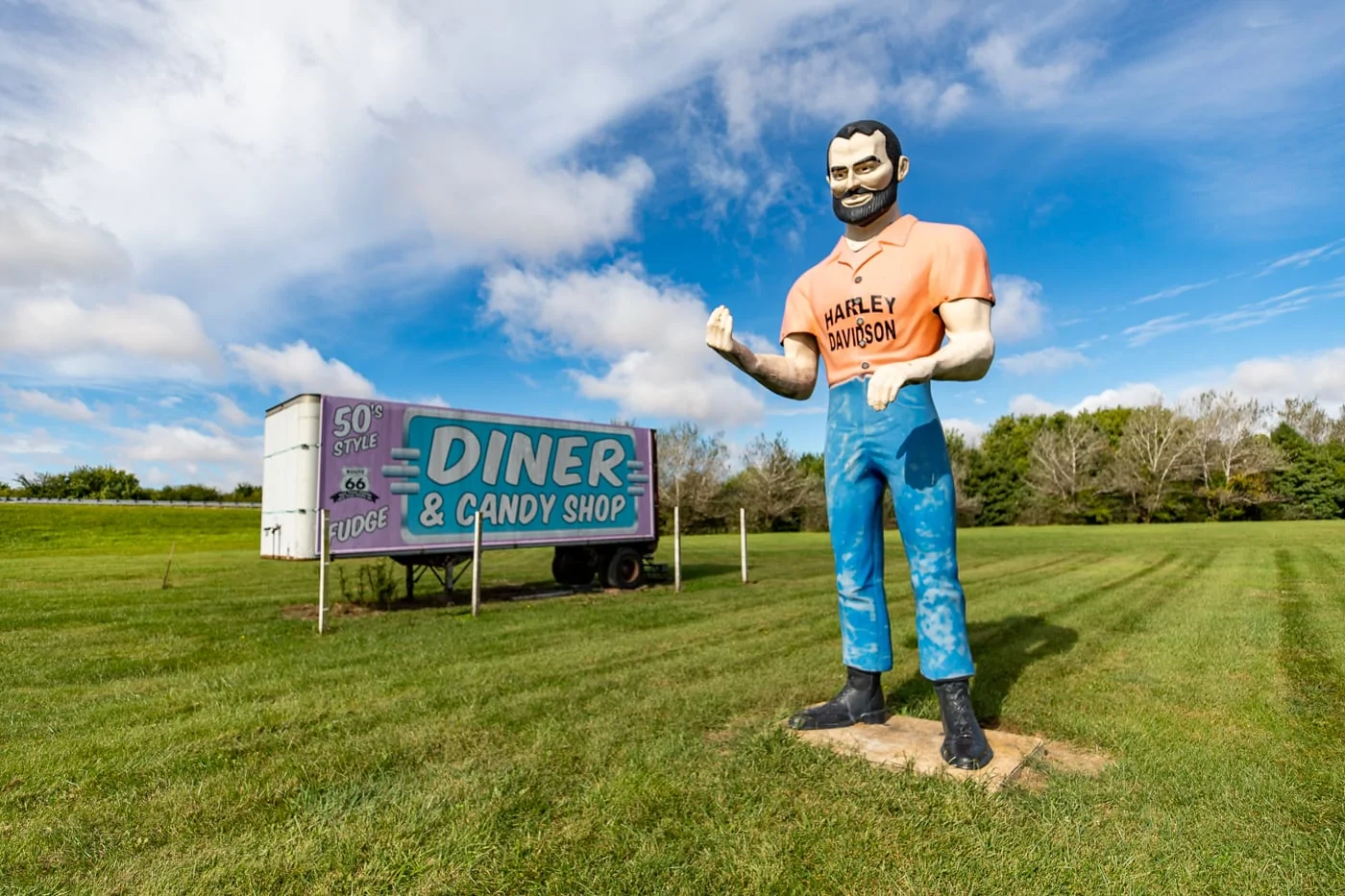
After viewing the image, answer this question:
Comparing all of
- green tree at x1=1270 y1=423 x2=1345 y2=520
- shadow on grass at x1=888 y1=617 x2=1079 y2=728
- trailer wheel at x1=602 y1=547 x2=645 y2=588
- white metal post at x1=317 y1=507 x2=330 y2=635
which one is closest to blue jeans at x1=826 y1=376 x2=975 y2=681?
shadow on grass at x1=888 y1=617 x2=1079 y2=728

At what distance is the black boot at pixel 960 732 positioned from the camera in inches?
137

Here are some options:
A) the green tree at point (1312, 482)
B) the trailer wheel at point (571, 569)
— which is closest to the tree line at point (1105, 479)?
the green tree at point (1312, 482)

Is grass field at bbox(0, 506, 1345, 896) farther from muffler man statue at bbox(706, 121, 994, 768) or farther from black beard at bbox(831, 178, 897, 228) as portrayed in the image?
black beard at bbox(831, 178, 897, 228)

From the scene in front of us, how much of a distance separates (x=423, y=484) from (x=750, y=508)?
41.5 m

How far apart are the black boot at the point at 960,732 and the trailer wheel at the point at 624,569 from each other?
10.5 metres

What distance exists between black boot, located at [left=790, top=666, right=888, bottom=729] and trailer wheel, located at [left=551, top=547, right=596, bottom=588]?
Result: 34.3 ft

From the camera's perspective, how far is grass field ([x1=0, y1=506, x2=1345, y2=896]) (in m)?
2.54

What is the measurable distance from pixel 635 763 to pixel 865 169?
11.1 ft

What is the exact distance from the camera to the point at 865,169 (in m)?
3.95

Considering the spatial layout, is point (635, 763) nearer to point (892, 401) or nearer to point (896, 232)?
point (892, 401)

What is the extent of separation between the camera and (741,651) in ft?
22.5

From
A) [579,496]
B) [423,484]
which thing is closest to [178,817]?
[423,484]

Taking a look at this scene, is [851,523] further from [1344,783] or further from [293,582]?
[293,582]

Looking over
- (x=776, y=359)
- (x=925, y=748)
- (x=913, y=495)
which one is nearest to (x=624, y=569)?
(x=776, y=359)
